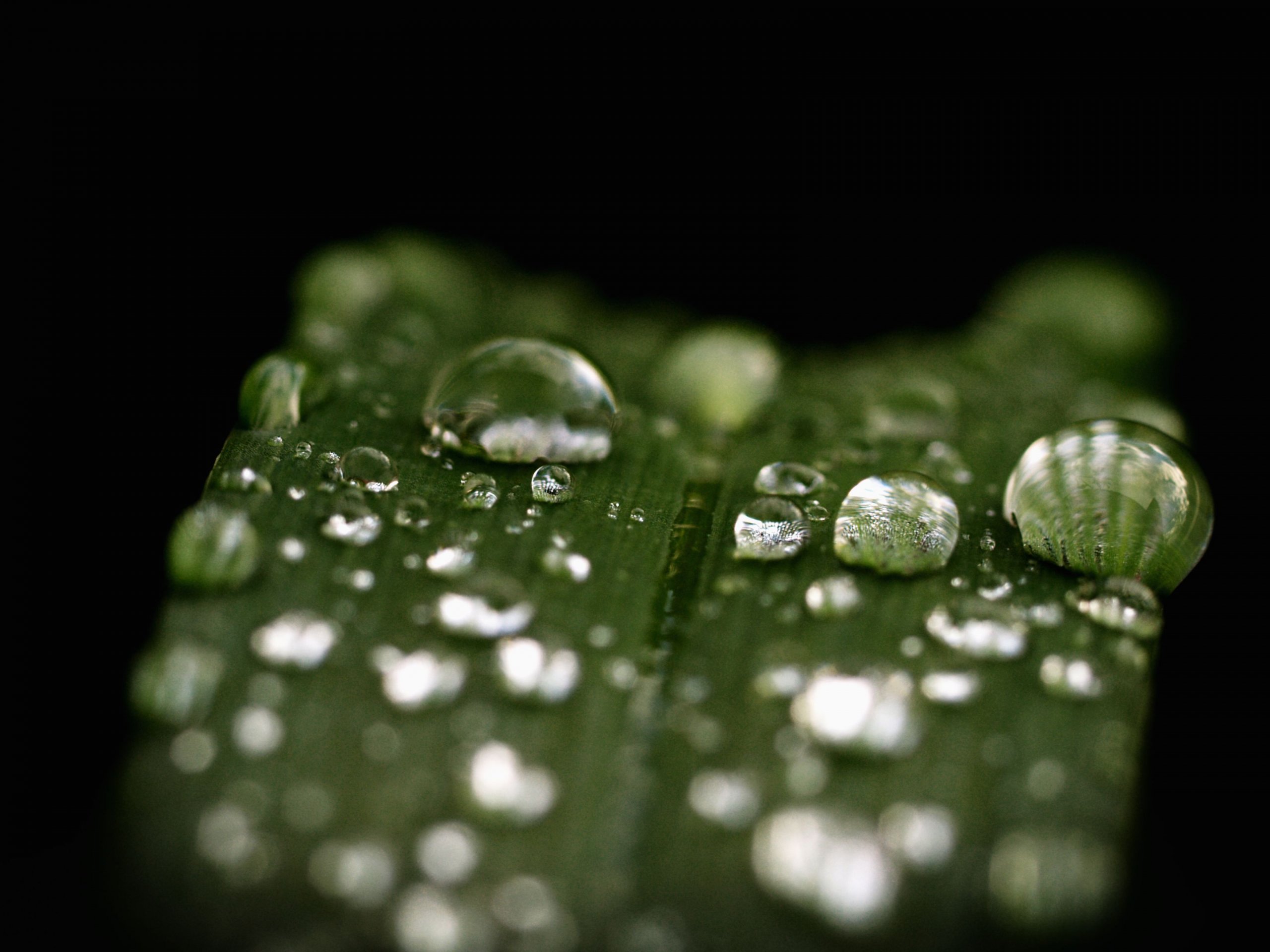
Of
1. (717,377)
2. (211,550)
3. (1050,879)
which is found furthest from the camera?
(717,377)

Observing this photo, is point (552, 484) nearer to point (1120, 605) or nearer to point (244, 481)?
point (244, 481)

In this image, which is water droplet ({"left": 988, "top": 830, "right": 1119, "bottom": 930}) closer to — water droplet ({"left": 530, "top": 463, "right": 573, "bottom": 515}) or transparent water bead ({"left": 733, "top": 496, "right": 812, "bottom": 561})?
transparent water bead ({"left": 733, "top": 496, "right": 812, "bottom": 561})

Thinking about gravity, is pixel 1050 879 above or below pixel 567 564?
below

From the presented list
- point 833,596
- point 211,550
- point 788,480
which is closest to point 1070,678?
point 833,596

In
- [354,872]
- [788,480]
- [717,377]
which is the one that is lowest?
[354,872]

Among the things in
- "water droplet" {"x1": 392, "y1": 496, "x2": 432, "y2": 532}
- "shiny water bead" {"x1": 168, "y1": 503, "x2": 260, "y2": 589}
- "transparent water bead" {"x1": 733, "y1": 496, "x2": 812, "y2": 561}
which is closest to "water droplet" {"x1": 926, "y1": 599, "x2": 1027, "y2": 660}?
"transparent water bead" {"x1": 733, "y1": 496, "x2": 812, "y2": 561}

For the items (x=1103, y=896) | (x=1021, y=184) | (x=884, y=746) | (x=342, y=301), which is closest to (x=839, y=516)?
(x=884, y=746)

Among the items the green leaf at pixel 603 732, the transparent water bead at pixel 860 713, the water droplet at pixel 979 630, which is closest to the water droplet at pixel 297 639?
→ the green leaf at pixel 603 732
